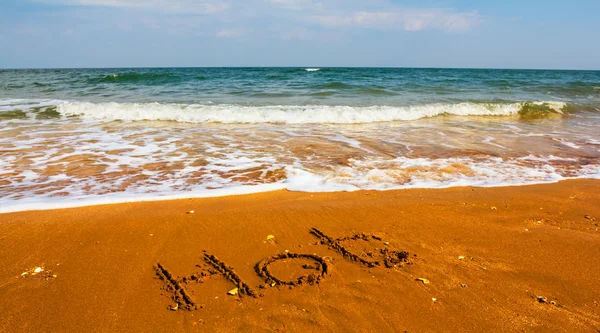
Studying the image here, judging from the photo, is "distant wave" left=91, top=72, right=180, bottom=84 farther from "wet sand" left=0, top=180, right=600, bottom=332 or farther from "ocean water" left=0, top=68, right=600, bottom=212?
"wet sand" left=0, top=180, right=600, bottom=332

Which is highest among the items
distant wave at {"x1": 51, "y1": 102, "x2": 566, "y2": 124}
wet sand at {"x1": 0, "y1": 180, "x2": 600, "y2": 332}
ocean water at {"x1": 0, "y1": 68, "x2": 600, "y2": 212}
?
distant wave at {"x1": 51, "y1": 102, "x2": 566, "y2": 124}

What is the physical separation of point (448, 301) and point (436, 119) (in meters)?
9.96

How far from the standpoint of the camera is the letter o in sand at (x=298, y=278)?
8.54ft

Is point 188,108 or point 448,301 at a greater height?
point 188,108

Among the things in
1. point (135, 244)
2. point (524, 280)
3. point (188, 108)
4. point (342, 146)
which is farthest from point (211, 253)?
point (188, 108)

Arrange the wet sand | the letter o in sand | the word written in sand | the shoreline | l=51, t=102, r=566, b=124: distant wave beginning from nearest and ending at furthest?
the wet sand, the word written in sand, the letter o in sand, the shoreline, l=51, t=102, r=566, b=124: distant wave

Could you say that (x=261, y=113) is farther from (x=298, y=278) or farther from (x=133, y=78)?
(x=133, y=78)

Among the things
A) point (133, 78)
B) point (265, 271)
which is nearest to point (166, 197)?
point (265, 271)

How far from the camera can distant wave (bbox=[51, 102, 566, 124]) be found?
10891 mm

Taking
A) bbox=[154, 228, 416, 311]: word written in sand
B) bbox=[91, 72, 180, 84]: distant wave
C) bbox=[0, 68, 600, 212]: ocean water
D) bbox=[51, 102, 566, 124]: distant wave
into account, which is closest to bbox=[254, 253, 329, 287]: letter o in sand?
bbox=[154, 228, 416, 311]: word written in sand

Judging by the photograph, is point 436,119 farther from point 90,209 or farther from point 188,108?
point 90,209

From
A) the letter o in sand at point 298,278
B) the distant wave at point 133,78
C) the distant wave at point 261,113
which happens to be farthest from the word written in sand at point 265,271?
the distant wave at point 133,78

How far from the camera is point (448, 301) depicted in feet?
7.96

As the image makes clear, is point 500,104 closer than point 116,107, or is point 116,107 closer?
point 116,107
